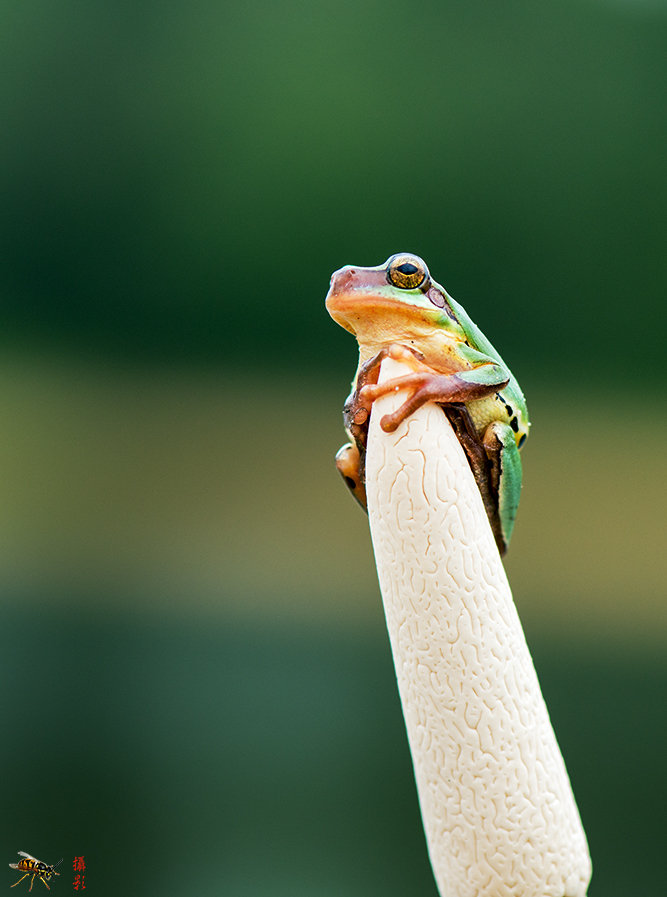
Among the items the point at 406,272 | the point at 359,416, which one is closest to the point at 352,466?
the point at 359,416

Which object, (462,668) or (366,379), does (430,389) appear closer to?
(366,379)

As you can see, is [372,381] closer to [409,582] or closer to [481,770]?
[409,582]

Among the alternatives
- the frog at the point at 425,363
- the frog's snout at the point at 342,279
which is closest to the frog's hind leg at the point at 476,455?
the frog at the point at 425,363

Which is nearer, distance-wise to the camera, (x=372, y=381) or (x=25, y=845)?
(x=372, y=381)

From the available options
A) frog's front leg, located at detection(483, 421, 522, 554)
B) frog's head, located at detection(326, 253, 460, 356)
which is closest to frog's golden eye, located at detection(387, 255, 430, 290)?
frog's head, located at detection(326, 253, 460, 356)

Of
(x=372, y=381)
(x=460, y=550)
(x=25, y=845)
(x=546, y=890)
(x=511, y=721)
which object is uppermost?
(x=372, y=381)

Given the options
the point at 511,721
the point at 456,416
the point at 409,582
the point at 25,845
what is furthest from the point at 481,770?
the point at 25,845
